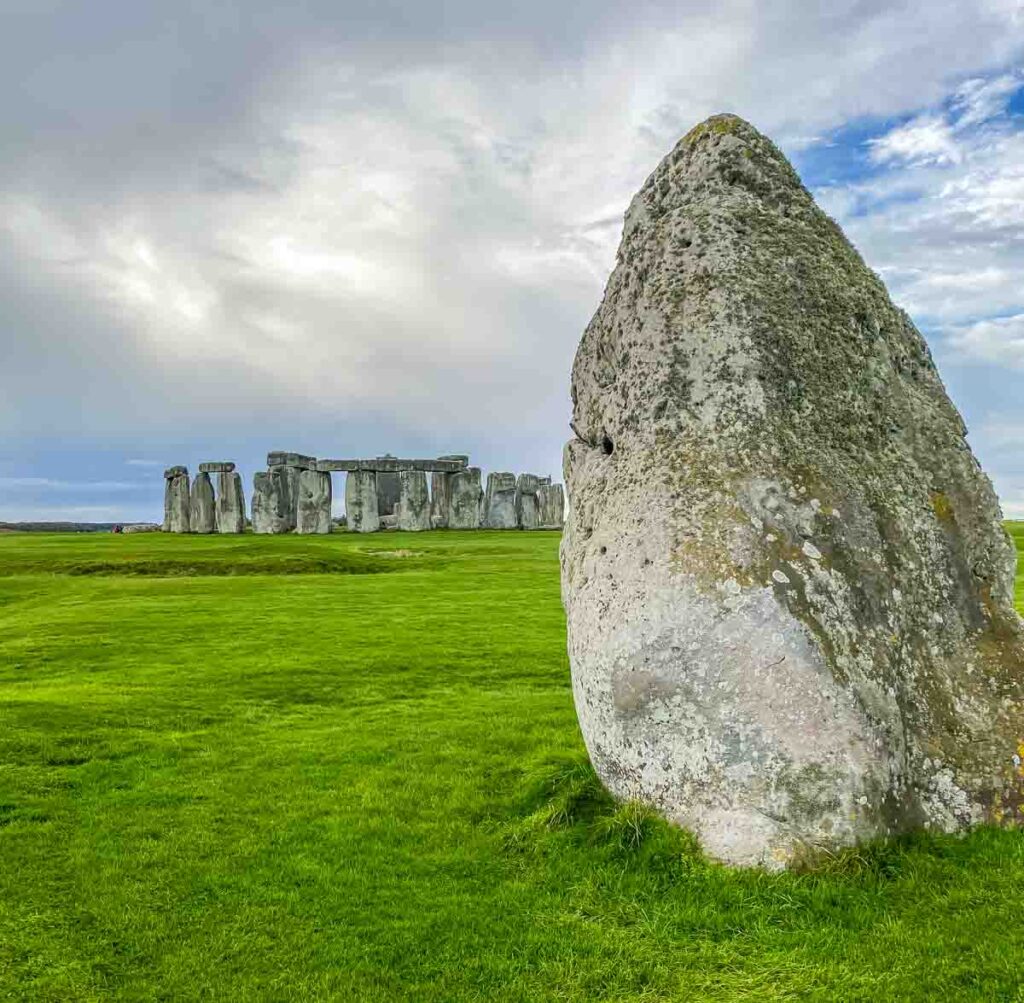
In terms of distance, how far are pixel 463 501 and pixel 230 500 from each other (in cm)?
1463

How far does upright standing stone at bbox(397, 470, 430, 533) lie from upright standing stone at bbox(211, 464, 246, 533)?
32.4ft

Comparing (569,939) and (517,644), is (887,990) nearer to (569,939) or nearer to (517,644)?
(569,939)

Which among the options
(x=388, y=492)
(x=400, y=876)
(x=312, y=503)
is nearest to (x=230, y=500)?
(x=312, y=503)

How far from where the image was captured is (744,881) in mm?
5656

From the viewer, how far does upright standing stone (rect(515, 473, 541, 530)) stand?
6378 centimetres

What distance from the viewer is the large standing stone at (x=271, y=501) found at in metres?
56.5

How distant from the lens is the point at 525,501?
210 ft

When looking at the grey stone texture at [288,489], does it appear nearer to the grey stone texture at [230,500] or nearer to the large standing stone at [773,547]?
the grey stone texture at [230,500]

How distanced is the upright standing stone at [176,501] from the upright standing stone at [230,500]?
176 inches

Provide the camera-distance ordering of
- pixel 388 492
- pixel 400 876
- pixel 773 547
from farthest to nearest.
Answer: pixel 388 492 → pixel 400 876 → pixel 773 547

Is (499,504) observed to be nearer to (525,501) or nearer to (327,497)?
(525,501)

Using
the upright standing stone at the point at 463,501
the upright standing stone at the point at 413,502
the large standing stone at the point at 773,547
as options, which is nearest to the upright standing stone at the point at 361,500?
the upright standing stone at the point at 413,502

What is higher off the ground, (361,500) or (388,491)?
(388,491)

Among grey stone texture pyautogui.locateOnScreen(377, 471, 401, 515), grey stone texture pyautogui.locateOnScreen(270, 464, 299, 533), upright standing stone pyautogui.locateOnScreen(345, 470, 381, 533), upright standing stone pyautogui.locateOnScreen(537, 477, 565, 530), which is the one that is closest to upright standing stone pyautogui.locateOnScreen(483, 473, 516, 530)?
upright standing stone pyautogui.locateOnScreen(537, 477, 565, 530)
